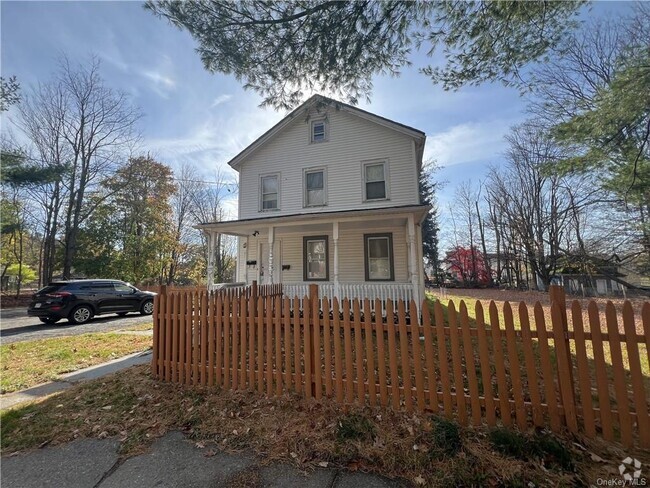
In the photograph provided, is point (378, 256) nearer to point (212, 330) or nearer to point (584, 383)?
point (212, 330)

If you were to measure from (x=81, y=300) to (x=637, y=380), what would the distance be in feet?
48.3

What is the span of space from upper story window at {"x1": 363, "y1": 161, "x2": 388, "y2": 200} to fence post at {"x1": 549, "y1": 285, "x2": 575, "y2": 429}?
8.53m

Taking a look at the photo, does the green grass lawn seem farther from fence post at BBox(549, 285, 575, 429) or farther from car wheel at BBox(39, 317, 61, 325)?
fence post at BBox(549, 285, 575, 429)

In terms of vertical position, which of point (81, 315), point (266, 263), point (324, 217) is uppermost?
point (324, 217)

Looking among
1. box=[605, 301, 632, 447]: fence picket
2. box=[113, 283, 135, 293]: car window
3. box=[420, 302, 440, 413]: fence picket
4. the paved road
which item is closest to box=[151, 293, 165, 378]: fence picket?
box=[420, 302, 440, 413]: fence picket

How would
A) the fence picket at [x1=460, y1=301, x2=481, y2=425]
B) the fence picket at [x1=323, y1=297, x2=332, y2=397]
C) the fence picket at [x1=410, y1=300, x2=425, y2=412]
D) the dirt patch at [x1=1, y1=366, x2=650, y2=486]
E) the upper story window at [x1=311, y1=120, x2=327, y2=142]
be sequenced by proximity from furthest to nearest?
the upper story window at [x1=311, y1=120, x2=327, y2=142]
the fence picket at [x1=323, y1=297, x2=332, y2=397]
the fence picket at [x1=410, y1=300, x2=425, y2=412]
the fence picket at [x1=460, y1=301, x2=481, y2=425]
the dirt patch at [x1=1, y1=366, x2=650, y2=486]

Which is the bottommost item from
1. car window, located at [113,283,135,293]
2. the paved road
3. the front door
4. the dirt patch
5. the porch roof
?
the paved road

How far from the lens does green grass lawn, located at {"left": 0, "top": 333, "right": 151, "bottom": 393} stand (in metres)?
4.76

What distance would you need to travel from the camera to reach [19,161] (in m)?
11.9

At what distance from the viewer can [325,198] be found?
11477mm

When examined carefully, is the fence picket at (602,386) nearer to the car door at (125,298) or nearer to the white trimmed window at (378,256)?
the white trimmed window at (378,256)

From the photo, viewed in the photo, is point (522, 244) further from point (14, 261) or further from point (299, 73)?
point (14, 261)

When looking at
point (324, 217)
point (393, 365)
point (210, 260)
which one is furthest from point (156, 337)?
point (210, 260)

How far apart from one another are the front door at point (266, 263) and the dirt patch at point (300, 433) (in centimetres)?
789
